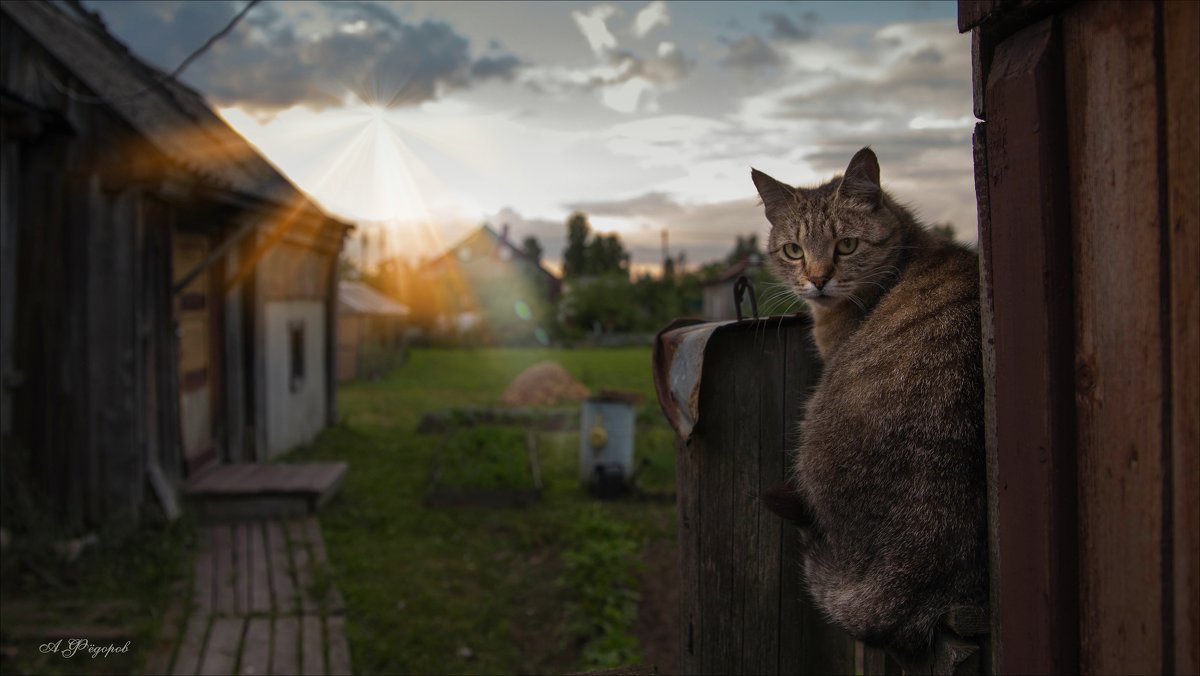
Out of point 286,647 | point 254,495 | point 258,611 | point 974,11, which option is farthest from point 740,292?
point 254,495

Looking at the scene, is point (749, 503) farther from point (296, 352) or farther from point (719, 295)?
point (719, 295)

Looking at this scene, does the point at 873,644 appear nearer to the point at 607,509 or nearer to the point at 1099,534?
the point at 1099,534

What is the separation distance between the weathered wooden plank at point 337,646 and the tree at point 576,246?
56129mm

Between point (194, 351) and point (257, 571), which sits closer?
point (257, 571)

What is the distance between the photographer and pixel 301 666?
5.04m

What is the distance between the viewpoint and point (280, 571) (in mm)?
6672

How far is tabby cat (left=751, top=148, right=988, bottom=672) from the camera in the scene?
157 cm

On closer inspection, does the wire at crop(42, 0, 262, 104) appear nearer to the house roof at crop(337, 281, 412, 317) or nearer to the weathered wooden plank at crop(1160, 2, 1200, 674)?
the weathered wooden plank at crop(1160, 2, 1200, 674)

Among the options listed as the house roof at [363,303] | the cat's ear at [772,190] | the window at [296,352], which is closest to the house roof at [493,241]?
the house roof at [363,303]

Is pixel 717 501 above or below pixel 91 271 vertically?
below

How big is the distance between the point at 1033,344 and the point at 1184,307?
0.23 meters

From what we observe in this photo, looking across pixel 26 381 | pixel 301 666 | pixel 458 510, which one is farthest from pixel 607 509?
pixel 26 381

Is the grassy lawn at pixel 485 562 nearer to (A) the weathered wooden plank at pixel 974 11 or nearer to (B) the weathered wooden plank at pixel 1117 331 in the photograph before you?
(B) the weathered wooden plank at pixel 1117 331

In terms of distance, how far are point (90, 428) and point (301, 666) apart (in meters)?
3.17
